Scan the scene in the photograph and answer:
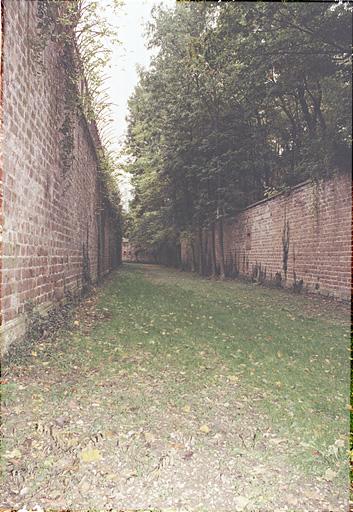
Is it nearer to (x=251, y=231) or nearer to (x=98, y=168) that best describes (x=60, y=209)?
(x=98, y=168)

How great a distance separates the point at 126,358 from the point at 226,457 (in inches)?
76.6

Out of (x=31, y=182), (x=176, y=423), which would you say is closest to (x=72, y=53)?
(x=31, y=182)

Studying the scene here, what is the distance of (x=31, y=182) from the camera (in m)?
4.13

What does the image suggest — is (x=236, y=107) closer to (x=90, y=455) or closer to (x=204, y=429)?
(x=204, y=429)

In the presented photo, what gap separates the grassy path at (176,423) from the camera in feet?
6.69

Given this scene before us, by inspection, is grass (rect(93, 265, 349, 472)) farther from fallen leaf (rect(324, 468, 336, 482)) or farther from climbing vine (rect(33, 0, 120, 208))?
climbing vine (rect(33, 0, 120, 208))

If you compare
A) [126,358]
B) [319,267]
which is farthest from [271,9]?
[126,358]

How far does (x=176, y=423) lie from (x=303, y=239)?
8618 mm

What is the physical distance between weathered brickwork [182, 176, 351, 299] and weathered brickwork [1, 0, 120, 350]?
5.84 meters

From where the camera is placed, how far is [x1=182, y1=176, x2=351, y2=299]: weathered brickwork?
8406 millimetres

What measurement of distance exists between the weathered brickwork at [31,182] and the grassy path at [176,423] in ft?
2.17

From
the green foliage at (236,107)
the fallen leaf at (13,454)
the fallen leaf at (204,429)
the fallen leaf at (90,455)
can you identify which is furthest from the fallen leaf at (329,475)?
the green foliage at (236,107)

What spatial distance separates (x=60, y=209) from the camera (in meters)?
5.79

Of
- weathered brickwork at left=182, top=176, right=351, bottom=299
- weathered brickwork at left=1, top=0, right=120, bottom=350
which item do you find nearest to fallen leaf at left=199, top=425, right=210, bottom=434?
weathered brickwork at left=1, top=0, right=120, bottom=350
